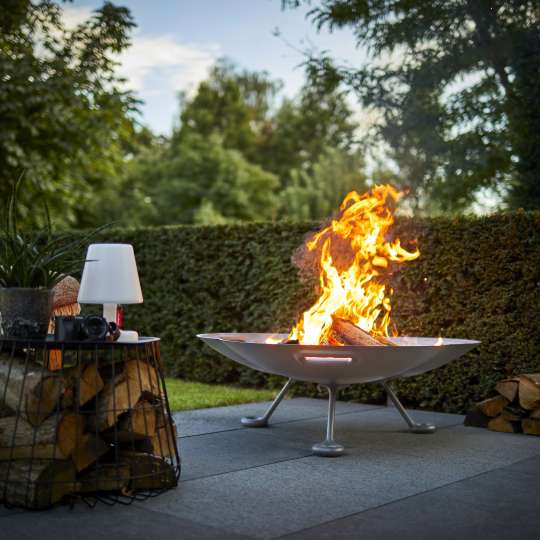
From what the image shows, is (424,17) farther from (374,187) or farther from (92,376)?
(92,376)

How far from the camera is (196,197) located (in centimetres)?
2650

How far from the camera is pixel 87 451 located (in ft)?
10.5

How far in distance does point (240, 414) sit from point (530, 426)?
1.94 meters

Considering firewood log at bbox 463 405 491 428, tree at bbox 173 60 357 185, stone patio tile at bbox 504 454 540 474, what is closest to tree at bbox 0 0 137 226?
firewood log at bbox 463 405 491 428

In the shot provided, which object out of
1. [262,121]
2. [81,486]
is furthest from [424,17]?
[262,121]

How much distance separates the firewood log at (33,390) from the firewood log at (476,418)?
9.78 ft

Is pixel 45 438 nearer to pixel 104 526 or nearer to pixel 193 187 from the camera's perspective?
pixel 104 526

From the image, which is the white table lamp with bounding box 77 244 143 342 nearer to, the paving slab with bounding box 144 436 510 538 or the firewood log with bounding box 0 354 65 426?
the firewood log with bounding box 0 354 65 426

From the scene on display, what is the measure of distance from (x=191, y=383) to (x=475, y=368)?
287 cm

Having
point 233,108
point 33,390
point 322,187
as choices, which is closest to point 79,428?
point 33,390

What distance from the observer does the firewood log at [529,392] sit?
4785 millimetres

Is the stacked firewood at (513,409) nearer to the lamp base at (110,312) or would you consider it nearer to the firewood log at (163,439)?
the firewood log at (163,439)

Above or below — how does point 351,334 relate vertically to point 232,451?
above

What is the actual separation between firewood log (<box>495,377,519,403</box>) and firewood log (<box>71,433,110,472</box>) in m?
2.75
